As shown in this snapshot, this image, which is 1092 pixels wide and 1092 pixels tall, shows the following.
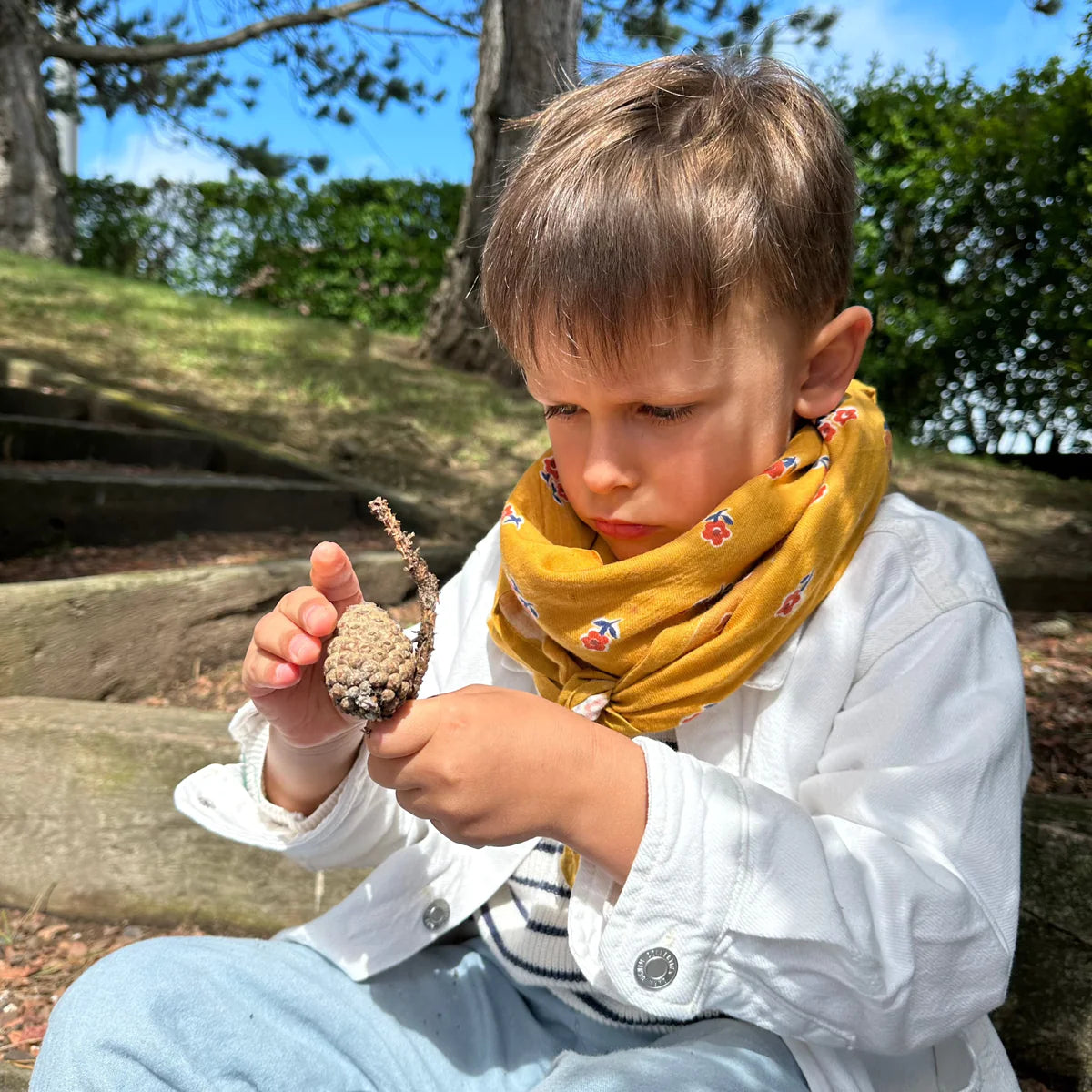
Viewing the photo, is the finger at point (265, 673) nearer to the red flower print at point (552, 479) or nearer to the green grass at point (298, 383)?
the red flower print at point (552, 479)

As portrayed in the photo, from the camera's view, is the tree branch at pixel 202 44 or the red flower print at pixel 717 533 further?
the tree branch at pixel 202 44

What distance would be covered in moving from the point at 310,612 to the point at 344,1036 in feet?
2.20

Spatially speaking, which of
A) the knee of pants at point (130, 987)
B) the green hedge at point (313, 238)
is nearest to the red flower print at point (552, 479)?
the knee of pants at point (130, 987)

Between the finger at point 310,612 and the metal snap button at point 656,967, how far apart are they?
0.56m

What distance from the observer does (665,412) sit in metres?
1.30

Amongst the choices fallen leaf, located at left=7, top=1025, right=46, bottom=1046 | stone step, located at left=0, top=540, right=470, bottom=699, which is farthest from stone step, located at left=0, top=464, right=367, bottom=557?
fallen leaf, located at left=7, top=1025, right=46, bottom=1046

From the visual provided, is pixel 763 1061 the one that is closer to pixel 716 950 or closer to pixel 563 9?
pixel 716 950

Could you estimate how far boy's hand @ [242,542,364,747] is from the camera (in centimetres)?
121

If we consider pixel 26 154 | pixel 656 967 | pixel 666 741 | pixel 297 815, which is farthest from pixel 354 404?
pixel 26 154

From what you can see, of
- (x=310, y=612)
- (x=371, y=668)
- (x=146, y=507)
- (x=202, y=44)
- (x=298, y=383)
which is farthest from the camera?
(x=202, y=44)

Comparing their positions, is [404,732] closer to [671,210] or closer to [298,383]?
[671,210]

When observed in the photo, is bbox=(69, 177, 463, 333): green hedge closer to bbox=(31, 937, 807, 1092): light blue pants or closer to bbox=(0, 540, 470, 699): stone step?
bbox=(0, 540, 470, 699): stone step

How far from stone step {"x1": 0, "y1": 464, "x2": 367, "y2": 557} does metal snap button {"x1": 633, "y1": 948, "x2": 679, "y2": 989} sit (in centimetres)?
301

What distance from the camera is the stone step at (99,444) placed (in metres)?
4.42
